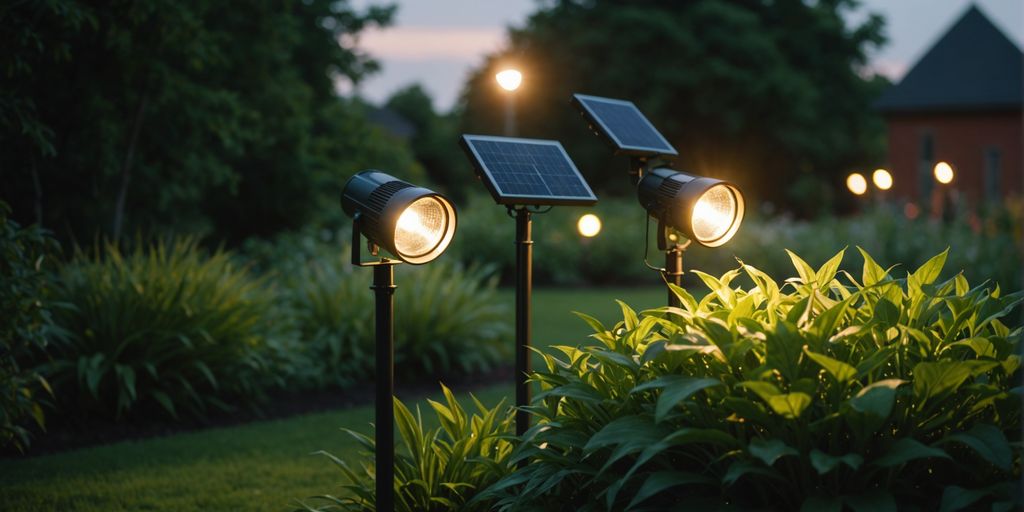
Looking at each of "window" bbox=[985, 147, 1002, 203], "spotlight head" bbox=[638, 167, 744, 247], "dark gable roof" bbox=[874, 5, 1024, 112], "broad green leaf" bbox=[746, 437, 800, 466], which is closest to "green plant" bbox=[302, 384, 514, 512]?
"spotlight head" bbox=[638, 167, 744, 247]

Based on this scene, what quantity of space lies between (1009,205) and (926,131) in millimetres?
17854

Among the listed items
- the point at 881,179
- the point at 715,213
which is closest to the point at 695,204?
the point at 715,213

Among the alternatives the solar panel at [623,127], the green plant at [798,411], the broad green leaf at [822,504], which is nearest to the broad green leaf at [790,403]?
the green plant at [798,411]

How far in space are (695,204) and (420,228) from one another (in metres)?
1.06

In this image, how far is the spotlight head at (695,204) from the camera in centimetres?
341

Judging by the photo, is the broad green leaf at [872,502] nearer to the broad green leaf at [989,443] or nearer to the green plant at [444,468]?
the broad green leaf at [989,443]

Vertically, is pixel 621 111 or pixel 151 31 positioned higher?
pixel 151 31

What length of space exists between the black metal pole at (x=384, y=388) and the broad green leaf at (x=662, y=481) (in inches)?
40.0

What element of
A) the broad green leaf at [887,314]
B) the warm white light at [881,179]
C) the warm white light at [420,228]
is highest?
the warm white light at [881,179]

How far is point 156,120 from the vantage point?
27.8ft

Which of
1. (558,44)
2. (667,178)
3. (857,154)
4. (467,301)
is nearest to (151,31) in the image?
(467,301)

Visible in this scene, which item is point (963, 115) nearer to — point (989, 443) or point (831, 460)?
point (989, 443)

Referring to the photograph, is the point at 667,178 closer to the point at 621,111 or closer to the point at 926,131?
the point at 621,111

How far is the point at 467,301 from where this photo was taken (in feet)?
27.1
